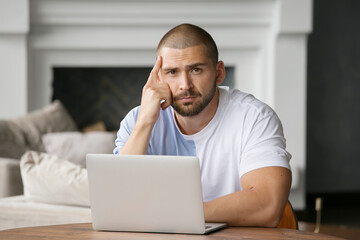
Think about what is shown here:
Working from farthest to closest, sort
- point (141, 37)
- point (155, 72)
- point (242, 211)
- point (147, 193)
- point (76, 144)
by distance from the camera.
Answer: point (141, 37) → point (76, 144) → point (155, 72) → point (242, 211) → point (147, 193)

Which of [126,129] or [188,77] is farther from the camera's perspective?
[126,129]

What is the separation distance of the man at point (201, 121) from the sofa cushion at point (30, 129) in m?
1.91

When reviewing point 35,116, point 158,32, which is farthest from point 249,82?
point 35,116

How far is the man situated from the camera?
1716 millimetres

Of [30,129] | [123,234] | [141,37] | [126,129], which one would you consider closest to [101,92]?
[141,37]

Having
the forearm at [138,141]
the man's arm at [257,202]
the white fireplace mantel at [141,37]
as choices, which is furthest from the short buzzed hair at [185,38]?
the white fireplace mantel at [141,37]

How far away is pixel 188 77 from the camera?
5.74 feet

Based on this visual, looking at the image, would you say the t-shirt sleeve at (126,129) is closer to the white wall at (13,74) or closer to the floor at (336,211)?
the floor at (336,211)

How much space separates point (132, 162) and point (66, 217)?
83cm

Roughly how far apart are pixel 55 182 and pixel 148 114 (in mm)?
463

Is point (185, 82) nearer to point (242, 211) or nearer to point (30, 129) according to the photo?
point (242, 211)

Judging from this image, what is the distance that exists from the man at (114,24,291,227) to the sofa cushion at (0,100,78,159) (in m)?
1.91

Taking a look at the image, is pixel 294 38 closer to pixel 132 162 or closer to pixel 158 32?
pixel 158 32

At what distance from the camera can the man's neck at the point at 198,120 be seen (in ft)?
5.95
